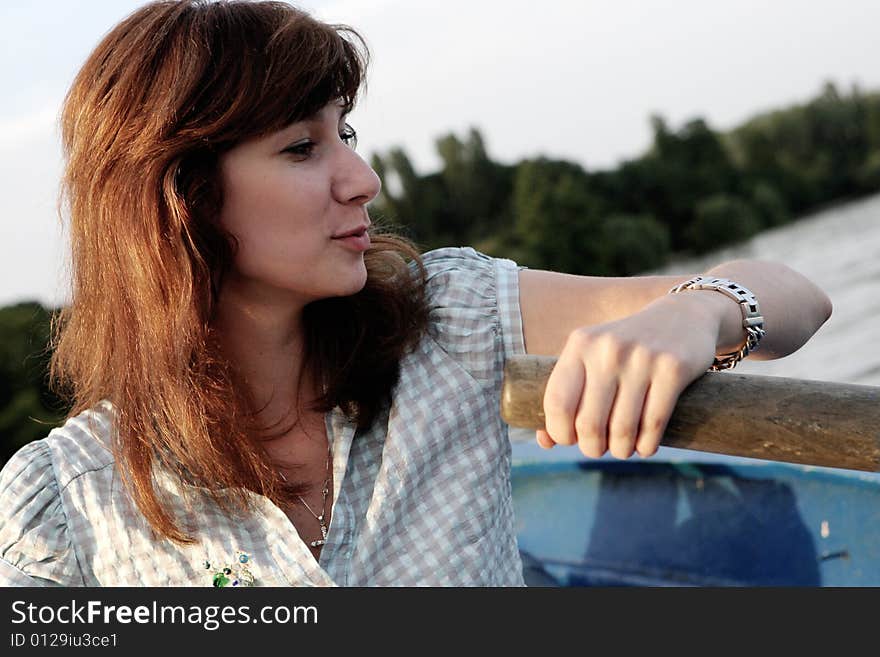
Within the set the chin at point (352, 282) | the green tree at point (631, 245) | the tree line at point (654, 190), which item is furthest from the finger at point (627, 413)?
the green tree at point (631, 245)

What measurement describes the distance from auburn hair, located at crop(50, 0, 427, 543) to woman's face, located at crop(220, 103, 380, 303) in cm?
3

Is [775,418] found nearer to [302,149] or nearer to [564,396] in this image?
[564,396]

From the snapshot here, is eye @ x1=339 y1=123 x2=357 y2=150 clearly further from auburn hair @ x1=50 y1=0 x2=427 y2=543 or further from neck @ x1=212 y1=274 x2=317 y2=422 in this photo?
neck @ x1=212 y1=274 x2=317 y2=422

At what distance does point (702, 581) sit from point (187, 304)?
188cm

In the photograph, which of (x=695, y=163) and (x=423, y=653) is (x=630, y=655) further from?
(x=695, y=163)

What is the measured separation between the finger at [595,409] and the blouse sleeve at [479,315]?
2.35 feet

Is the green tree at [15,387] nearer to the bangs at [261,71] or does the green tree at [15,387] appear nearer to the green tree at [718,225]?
the bangs at [261,71]

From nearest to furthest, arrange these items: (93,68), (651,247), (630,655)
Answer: (630,655) → (93,68) → (651,247)

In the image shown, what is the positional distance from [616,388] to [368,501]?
80 cm

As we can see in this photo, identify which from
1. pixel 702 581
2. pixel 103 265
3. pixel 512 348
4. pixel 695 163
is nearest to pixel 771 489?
pixel 702 581

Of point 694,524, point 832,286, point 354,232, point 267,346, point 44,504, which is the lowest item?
point 832,286

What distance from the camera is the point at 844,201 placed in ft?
112

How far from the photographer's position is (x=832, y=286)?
16.5 metres

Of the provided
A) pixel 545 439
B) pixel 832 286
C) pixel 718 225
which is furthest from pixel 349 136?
pixel 718 225
